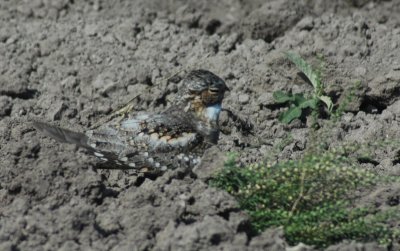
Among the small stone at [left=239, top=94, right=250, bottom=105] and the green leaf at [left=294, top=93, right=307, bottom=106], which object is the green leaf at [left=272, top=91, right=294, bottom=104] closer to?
the green leaf at [left=294, top=93, right=307, bottom=106]

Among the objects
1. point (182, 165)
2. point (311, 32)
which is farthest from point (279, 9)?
point (182, 165)

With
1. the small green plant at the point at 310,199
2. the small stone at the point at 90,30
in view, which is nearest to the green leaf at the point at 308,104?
the small green plant at the point at 310,199

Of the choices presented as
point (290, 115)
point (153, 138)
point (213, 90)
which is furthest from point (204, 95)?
point (290, 115)

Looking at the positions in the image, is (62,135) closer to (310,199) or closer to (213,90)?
(213,90)

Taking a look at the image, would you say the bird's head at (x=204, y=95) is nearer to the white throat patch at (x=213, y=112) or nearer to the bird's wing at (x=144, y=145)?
the white throat patch at (x=213, y=112)

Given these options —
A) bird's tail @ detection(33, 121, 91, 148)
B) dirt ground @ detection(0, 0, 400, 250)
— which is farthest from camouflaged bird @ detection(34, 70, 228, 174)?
dirt ground @ detection(0, 0, 400, 250)
